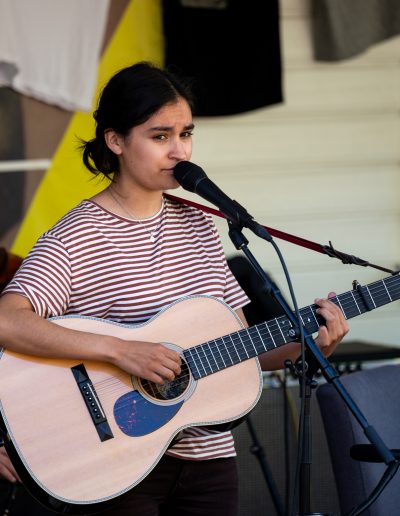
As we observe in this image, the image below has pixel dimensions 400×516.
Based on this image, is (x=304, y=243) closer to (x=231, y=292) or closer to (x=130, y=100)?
(x=231, y=292)

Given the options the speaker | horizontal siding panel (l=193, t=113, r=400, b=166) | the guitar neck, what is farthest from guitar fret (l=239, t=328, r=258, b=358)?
horizontal siding panel (l=193, t=113, r=400, b=166)

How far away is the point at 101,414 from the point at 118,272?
38 centimetres

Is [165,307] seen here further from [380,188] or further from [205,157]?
[380,188]

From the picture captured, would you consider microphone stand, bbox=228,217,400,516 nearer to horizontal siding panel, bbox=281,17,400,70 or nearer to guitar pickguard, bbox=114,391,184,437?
guitar pickguard, bbox=114,391,184,437

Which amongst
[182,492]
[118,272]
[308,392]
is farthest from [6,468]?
[308,392]

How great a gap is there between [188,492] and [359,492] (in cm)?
56

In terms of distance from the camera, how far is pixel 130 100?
2.62 m

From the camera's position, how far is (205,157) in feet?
16.5

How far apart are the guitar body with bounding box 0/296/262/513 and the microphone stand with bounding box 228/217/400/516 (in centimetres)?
36

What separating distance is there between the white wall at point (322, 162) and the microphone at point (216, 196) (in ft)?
8.42

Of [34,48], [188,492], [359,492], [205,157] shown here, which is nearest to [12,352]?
[188,492]

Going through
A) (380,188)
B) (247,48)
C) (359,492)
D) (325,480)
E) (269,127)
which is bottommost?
(325,480)

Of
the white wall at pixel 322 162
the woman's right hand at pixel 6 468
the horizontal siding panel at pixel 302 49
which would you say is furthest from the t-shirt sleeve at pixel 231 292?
the horizontal siding panel at pixel 302 49

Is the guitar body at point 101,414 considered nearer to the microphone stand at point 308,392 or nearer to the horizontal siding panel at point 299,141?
the microphone stand at point 308,392
